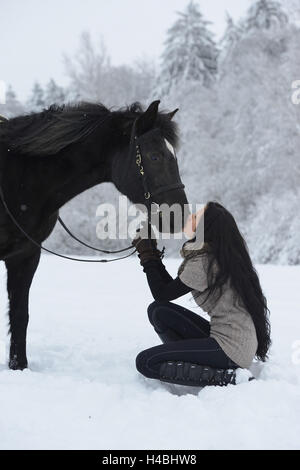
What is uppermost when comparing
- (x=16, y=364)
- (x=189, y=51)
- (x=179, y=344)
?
(x=189, y=51)

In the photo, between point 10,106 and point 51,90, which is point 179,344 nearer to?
point 10,106

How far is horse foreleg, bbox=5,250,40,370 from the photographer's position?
365cm

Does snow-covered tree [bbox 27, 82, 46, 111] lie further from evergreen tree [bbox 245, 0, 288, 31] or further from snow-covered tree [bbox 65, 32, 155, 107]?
evergreen tree [bbox 245, 0, 288, 31]

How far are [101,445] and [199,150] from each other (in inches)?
759

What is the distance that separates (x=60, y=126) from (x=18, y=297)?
1.36 meters

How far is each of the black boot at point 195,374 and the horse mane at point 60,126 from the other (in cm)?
156

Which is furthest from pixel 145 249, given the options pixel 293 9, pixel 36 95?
pixel 36 95

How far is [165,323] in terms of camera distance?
3367 mm

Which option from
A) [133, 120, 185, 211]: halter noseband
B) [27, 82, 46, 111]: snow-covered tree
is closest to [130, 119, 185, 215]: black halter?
[133, 120, 185, 211]: halter noseband

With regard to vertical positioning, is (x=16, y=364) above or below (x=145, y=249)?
below

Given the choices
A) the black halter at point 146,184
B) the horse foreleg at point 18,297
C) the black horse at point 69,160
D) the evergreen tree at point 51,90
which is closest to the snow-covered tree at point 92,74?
the evergreen tree at point 51,90

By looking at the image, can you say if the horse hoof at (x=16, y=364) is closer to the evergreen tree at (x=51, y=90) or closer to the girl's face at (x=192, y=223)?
the girl's face at (x=192, y=223)

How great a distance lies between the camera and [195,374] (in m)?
3.02

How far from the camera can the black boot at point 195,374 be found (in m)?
3.00
